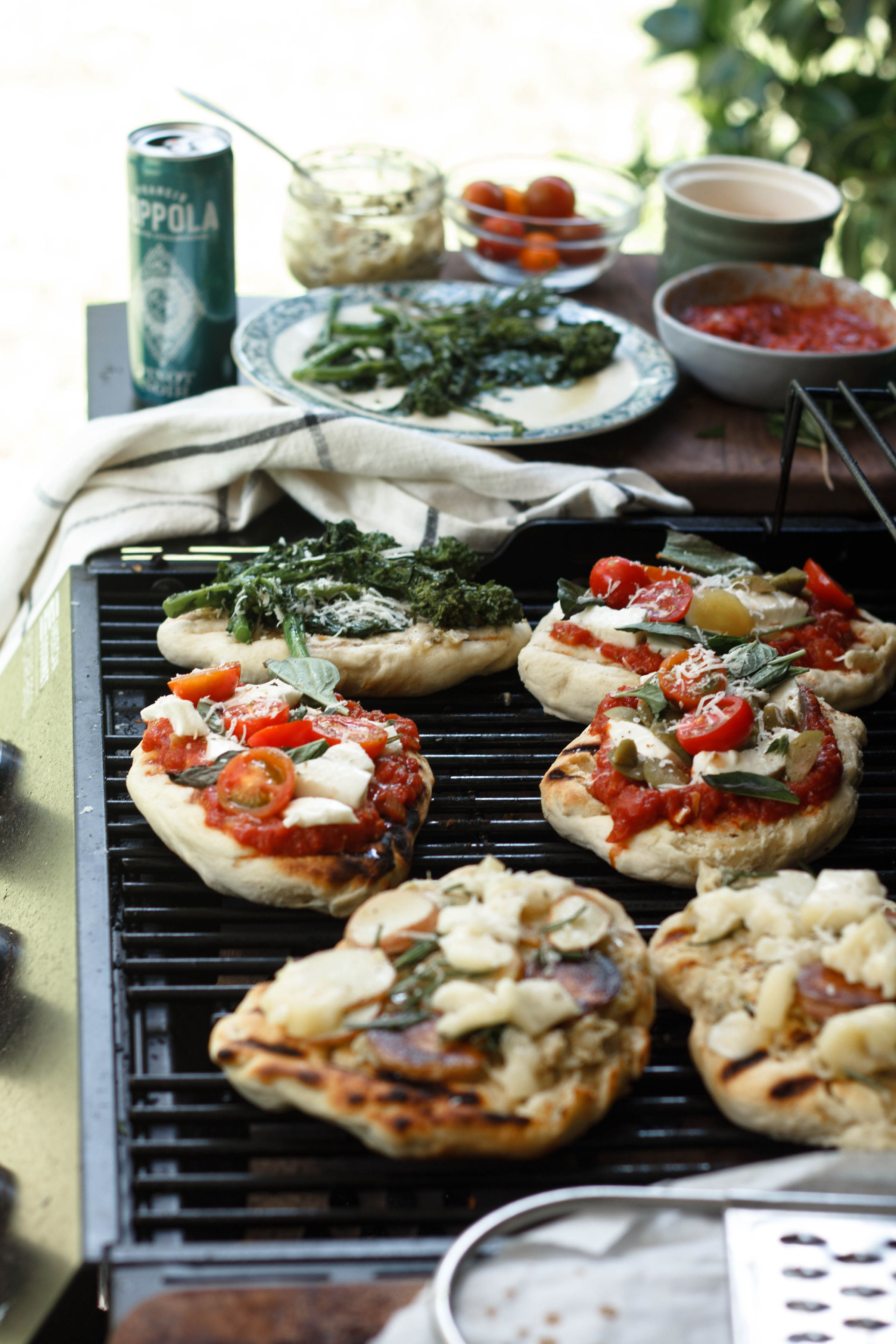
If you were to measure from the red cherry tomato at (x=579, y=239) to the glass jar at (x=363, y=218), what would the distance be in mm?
536

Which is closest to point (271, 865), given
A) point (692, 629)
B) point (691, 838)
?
point (691, 838)

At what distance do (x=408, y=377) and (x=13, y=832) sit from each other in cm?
224

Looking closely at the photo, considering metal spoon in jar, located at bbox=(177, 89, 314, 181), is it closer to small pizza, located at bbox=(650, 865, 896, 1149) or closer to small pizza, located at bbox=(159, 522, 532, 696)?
small pizza, located at bbox=(159, 522, 532, 696)

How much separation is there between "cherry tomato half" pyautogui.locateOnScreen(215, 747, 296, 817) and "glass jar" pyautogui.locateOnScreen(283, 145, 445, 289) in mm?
2914

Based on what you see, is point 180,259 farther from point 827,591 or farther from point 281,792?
point 827,591

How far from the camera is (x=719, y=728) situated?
9.52 ft

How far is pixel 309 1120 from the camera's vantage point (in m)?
2.25

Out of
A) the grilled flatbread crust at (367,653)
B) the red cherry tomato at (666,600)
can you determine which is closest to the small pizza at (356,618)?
the grilled flatbread crust at (367,653)

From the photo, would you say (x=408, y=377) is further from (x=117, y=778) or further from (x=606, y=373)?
(x=117, y=778)

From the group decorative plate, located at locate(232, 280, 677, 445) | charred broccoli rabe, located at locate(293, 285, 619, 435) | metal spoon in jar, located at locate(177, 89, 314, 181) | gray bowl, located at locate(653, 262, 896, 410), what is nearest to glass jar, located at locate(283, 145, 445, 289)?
metal spoon in jar, located at locate(177, 89, 314, 181)

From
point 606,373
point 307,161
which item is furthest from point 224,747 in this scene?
point 307,161

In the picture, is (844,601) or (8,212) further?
(8,212)

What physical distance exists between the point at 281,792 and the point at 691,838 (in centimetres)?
97

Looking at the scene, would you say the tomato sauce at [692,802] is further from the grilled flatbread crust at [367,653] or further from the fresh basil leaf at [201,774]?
the fresh basil leaf at [201,774]
